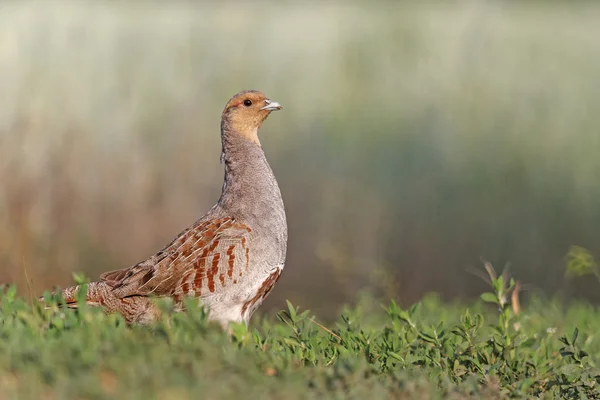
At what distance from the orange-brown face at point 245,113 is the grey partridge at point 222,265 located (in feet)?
1.04

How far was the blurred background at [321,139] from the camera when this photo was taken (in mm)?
9508

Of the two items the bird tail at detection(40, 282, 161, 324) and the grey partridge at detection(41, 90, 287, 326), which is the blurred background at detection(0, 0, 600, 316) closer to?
the grey partridge at detection(41, 90, 287, 326)

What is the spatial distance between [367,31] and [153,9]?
271cm

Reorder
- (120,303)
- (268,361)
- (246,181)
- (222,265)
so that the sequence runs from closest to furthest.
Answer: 1. (268,361)
2. (222,265)
3. (120,303)
4. (246,181)

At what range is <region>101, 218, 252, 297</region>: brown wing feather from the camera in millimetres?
5730

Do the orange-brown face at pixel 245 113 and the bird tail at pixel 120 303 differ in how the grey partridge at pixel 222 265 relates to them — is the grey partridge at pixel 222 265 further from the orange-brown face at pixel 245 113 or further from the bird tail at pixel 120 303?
the orange-brown face at pixel 245 113

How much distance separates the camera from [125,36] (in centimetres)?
1123

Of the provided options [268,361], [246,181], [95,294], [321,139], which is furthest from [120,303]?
[321,139]

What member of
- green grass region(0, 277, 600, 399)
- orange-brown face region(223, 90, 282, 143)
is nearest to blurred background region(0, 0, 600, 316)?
orange-brown face region(223, 90, 282, 143)

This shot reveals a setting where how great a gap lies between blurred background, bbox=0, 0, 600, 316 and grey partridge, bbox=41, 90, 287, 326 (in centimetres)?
250

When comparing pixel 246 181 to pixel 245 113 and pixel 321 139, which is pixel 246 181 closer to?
pixel 245 113

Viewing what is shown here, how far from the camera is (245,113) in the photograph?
6453mm

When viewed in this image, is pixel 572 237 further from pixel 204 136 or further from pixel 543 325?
pixel 204 136

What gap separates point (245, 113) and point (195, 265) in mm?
1196
